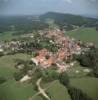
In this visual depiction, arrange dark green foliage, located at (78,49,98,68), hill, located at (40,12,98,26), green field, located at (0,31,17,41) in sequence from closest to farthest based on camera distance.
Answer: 1. dark green foliage, located at (78,49,98,68)
2. green field, located at (0,31,17,41)
3. hill, located at (40,12,98,26)

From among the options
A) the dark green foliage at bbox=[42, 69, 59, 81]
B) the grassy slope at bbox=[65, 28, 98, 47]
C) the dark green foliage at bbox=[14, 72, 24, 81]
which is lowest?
the grassy slope at bbox=[65, 28, 98, 47]

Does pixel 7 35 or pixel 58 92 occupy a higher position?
pixel 58 92

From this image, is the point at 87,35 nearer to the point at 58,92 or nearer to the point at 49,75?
the point at 49,75

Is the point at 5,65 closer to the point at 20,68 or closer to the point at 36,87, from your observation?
the point at 20,68

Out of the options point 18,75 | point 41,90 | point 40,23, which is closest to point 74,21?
point 40,23

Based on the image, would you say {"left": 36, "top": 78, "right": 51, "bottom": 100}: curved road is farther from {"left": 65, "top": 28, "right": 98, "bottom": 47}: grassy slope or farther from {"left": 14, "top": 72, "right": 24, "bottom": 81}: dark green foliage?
{"left": 65, "top": 28, "right": 98, "bottom": 47}: grassy slope

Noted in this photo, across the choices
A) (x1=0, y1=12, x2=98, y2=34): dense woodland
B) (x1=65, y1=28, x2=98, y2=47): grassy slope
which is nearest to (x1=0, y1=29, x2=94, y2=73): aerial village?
(x1=65, y1=28, x2=98, y2=47): grassy slope

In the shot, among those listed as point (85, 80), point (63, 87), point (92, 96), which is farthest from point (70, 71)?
point (92, 96)
